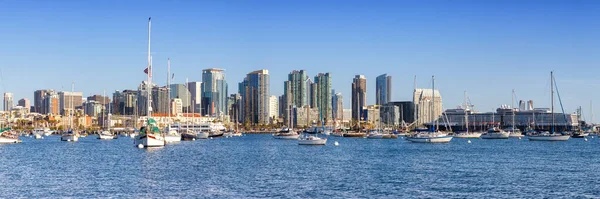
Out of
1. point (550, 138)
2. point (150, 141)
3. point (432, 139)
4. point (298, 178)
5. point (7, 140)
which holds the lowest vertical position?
point (298, 178)

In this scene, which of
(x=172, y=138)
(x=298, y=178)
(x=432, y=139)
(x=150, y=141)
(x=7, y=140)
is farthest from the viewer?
(x=432, y=139)

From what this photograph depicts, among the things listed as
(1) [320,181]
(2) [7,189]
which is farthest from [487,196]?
(2) [7,189]

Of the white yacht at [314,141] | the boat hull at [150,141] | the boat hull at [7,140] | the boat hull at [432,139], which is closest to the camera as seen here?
the boat hull at [150,141]

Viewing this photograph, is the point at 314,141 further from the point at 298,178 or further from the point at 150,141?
the point at 298,178

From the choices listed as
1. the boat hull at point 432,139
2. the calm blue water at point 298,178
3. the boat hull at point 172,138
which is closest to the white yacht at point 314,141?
the boat hull at point 432,139

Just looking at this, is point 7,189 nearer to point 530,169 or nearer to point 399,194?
point 399,194

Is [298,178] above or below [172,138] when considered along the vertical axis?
below

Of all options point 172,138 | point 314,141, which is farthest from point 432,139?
point 172,138

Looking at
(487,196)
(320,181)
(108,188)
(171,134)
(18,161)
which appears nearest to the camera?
(487,196)

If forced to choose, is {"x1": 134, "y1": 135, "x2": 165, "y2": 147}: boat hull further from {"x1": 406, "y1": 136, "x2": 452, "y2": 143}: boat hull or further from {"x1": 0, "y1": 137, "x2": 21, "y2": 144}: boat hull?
{"x1": 406, "y1": 136, "x2": 452, "y2": 143}: boat hull

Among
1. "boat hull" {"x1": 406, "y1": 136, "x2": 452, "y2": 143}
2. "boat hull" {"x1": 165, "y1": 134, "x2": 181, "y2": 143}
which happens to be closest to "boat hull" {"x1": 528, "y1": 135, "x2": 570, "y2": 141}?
"boat hull" {"x1": 406, "y1": 136, "x2": 452, "y2": 143}

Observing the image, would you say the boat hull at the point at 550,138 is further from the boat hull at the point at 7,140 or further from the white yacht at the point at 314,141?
the boat hull at the point at 7,140

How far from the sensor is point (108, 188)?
1956 inches

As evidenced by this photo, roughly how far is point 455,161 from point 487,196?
104 ft
